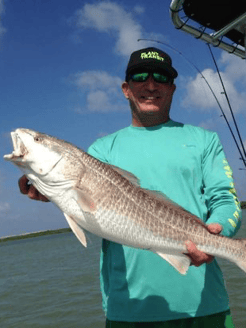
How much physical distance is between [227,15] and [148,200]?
6451mm

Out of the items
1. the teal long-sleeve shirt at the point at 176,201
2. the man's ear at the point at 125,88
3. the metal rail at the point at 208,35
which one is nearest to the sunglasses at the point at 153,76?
the man's ear at the point at 125,88

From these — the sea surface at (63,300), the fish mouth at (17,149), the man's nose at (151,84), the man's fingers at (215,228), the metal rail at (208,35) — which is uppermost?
the metal rail at (208,35)

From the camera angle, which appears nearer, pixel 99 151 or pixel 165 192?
pixel 165 192

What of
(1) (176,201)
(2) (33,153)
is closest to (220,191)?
(1) (176,201)

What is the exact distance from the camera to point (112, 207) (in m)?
2.88

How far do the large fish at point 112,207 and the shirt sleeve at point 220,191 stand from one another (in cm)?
21

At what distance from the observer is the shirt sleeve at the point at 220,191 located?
123 inches

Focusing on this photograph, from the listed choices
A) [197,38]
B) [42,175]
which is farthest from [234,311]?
[42,175]

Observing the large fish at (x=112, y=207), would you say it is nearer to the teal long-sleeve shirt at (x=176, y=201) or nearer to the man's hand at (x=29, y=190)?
the man's hand at (x=29, y=190)

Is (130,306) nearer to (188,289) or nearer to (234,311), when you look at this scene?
(188,289)

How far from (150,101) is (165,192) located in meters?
1.02

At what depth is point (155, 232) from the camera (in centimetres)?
290

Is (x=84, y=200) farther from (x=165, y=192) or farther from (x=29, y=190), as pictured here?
(x=165, y=192)

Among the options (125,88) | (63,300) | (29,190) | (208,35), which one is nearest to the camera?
(29,190)
